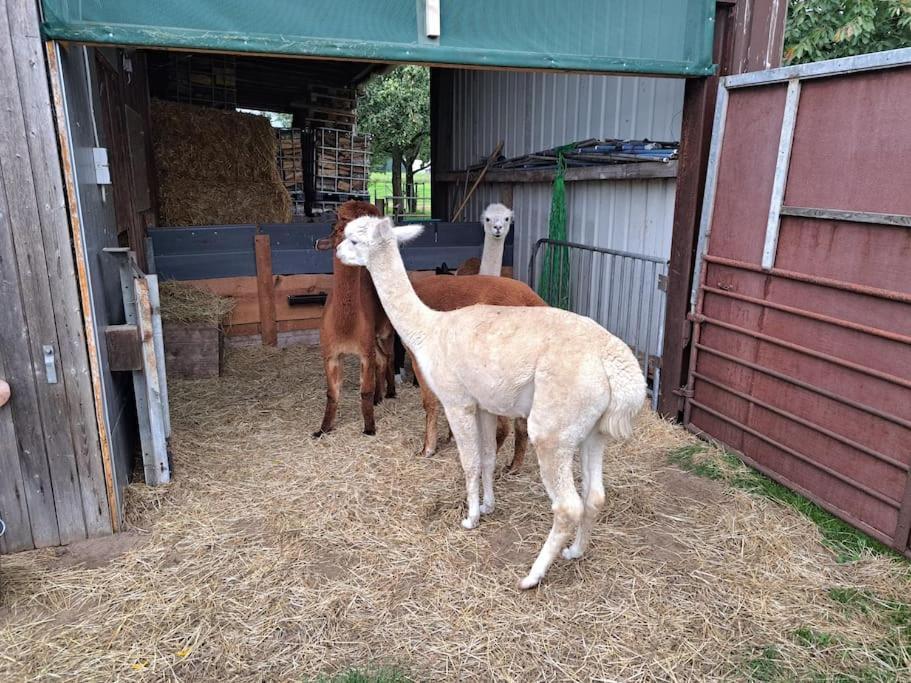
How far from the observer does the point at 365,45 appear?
122 inches

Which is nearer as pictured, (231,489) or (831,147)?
(831,147)

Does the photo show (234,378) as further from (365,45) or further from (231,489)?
(365,45)

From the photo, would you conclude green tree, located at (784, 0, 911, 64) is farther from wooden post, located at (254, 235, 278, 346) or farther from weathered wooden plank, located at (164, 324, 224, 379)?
weathered wooden plank, located at (164, 324, 224, 379)

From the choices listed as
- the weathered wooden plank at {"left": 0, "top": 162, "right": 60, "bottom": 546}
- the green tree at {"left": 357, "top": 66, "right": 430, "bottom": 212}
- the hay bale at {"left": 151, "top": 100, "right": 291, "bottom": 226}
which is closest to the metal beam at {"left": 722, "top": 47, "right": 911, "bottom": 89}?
the weathered wooden plank at {"left": 0, "top": 162, "right": 60, "bottom": 546}

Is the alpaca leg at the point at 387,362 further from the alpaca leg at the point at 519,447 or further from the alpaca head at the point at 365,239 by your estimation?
the alpaca head at the point at 365,239

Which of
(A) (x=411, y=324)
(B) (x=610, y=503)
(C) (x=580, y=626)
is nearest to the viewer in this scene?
(C) (x=580, y=626)

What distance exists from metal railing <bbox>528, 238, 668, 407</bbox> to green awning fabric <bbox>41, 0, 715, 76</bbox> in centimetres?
173

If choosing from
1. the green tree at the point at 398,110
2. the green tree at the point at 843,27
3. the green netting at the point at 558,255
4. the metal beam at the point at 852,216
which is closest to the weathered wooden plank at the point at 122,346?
the metal beam at the point at 852,216

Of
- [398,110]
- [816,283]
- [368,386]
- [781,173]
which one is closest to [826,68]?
[781,173]

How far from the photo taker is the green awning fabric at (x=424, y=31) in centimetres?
277

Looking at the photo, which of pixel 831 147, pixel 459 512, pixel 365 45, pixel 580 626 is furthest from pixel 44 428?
pixel 831 147

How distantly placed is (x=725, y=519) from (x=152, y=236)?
5.66 meters

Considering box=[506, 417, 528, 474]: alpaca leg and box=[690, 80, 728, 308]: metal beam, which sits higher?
box=[690, 80, 728, 308]: metal beam

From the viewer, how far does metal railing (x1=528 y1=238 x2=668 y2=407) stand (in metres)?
5.22
